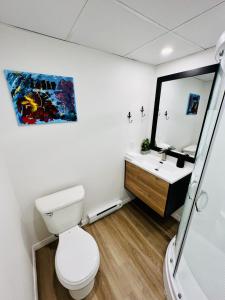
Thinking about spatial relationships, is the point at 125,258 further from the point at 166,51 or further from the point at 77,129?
the point at 166,51

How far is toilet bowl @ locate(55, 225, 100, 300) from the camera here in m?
0.98

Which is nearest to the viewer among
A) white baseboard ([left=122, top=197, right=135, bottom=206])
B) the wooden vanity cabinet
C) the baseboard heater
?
the wooden vanity cabinet

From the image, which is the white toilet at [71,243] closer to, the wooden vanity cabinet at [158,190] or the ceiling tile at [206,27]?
the wooden vanity cabinet at [158,190]

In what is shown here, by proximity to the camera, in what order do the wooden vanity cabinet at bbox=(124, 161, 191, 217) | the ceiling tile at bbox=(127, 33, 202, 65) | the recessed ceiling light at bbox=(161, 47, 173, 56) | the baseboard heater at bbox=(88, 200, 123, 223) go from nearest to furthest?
the ceiling tile at bbox=(127, 33, 202, 65) < the recessed ceiling light at bbox=(161, 47, 173, 56) < the wooden vanity cabinet at bbox=(124, 161, 191, 217) < the baseboard heater at bbox=(88, 200, 123, 223)

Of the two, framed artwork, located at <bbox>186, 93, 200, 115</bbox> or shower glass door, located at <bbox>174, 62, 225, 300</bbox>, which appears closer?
shower glass door, located at <bbox>174, 62, 225, 300</bbox>

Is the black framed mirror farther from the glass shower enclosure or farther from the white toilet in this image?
the white toilet

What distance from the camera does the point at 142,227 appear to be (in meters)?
1.82

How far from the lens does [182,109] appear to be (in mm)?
1700

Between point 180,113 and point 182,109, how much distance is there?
0.18 ft

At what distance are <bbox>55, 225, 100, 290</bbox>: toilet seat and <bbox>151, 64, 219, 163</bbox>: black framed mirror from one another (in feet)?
4.87

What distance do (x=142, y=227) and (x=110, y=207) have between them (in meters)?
0.52

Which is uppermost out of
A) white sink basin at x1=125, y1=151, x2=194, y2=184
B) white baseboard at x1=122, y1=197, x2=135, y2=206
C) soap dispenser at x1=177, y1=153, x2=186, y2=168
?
soap dispenser at x1=177, y1=153, x2=186, y2=168

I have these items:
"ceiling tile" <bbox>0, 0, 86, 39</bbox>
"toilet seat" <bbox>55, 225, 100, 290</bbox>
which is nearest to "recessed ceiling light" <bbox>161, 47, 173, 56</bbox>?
"ceiling tile" <bbox>0, 0, 86, 39</bbox>

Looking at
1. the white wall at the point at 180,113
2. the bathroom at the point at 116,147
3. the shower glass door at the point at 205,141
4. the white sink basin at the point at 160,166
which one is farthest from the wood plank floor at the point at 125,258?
the white wall at the point at 180,113
